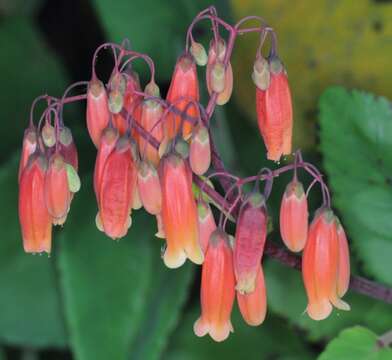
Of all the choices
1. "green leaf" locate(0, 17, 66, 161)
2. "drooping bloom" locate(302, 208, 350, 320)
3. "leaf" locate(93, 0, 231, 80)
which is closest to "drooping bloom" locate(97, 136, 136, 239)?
"drooping bloom" locate(302, 208, 350, 320)

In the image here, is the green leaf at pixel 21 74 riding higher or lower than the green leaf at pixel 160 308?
higher

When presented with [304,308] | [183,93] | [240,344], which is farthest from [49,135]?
[240,344]

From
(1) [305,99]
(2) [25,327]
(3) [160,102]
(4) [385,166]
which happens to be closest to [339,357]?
(4) [385,166]

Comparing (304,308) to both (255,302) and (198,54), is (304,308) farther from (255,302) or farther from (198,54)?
(198,54)

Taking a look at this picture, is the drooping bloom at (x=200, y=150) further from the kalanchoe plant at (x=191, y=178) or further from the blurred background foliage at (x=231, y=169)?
the blurred background foliage at (x=231, y=169)

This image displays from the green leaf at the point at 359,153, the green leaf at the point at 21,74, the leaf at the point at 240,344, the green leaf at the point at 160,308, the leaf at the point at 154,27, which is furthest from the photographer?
the green leaf at the point at 21,74

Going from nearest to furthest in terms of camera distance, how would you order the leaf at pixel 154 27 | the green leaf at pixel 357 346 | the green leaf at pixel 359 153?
the green leaf at pixel 357 346 < the green leaf at pixel 359 153 < the leaf at pixel 154 27

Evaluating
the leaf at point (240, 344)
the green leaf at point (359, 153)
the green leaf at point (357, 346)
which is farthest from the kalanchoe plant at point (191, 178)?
the leaf at point (240, 344)

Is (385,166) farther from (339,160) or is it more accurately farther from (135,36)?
(135,36)
